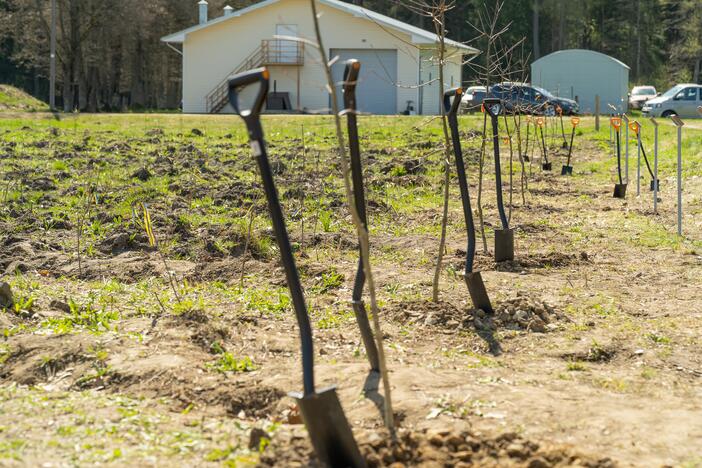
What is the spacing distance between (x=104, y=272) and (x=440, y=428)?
181 inches

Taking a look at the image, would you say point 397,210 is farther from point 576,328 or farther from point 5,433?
point 5,433

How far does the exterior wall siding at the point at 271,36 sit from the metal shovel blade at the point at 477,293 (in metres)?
→ 37.2

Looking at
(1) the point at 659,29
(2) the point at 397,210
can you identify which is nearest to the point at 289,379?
(2) the point at 397,210

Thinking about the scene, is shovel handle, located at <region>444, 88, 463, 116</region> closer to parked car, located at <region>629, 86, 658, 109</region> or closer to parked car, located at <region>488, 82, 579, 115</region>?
parked car, located at <region>488, 82, 579, 115</region>

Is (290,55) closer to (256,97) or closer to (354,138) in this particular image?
(354,138)

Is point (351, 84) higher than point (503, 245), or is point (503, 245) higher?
point (351, 84)

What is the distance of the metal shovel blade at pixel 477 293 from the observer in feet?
22.9

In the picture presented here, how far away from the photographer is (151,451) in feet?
14.1

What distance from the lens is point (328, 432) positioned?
4176mm

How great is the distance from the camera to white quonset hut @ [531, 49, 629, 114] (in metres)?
50.4

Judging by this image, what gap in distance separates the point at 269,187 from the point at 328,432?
1.06 m

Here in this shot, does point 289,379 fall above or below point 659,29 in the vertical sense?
below

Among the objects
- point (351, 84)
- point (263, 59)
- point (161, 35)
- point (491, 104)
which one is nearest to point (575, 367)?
point (351, 84)

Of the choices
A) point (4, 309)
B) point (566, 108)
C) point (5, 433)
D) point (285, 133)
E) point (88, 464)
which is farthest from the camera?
point (566, 108)
